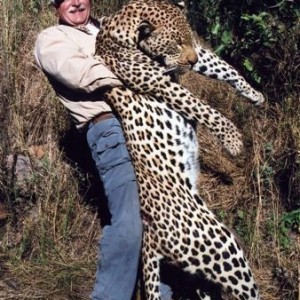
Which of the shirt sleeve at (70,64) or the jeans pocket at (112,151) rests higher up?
the shirt sleeve at (70,64)

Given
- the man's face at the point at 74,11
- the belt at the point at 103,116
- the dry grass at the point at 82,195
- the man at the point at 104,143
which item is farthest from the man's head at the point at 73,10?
the dry grass at the point at 82,195

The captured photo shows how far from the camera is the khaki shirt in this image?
171 inches

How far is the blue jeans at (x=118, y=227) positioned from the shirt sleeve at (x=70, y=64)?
31 cm

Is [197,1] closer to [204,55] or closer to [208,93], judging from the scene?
[208,93]

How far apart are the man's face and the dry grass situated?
1.18 meters

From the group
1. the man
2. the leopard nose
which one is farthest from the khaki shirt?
the leopard nose

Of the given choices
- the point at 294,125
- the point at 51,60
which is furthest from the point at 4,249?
the point at 294,125

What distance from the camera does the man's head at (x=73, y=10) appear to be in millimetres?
4832

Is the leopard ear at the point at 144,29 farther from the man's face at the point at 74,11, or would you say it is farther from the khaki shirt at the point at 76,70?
the man's face at the point at 74,11

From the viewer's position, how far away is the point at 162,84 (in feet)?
14.0

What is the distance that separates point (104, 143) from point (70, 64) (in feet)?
1.69

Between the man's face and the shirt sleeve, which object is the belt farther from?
the man's face

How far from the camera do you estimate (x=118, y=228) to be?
4.36 metres

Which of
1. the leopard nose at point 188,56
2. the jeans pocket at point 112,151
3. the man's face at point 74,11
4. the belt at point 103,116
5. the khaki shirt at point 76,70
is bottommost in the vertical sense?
the jeans pocket at point 112,151
